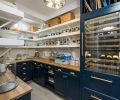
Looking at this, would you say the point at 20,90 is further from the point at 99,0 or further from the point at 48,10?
the point at 48,10

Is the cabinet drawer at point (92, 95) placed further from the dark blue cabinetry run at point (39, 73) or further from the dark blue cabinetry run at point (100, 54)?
the dark blue cabinetry run at point (39, 73)

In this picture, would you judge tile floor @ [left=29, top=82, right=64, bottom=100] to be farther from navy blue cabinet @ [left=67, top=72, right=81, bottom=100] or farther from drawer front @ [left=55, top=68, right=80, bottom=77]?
drawer front @ [left=55, top=68, right=80, bottom=77]

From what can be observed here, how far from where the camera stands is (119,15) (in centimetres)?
168

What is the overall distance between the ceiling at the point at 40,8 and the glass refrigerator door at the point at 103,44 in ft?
4.05

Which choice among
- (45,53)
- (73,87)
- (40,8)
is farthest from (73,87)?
(40,8)

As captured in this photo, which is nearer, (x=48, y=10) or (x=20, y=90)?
(x=20, y=90)

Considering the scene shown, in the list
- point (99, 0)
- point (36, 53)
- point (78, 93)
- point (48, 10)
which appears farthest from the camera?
point (36, 53)

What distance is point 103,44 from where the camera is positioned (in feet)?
6.34

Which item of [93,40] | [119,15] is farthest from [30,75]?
[119,15]

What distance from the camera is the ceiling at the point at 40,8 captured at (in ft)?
9.96

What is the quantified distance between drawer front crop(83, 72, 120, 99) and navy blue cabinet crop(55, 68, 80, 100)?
0.27m

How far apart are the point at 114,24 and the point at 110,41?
0.31m

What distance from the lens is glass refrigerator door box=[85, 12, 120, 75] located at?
1.76 metres

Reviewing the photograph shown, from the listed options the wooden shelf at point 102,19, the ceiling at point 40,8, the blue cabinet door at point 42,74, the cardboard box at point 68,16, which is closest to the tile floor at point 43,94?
the blue cabinet door at point 42,74
